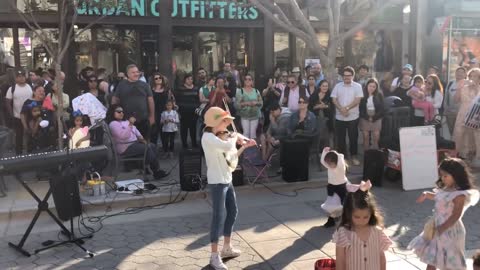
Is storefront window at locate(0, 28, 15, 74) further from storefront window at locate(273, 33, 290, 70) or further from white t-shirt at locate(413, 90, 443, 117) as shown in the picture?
white t-shirt at locate(413, 90, 443, 117)

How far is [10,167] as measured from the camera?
4.88m

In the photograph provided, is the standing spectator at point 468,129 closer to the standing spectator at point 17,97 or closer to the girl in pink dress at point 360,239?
the girl in pink dress at point 360,239

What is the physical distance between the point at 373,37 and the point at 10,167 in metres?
13.9

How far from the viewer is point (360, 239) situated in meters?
3.48

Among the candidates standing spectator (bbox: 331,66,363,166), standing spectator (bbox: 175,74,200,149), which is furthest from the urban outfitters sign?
standing spectator (bbox: 331,66,363,166)

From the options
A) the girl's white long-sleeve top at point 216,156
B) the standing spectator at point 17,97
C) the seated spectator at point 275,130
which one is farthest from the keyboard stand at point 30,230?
the standing spectator at point 17,97

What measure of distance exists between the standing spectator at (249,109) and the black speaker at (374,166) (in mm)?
2267

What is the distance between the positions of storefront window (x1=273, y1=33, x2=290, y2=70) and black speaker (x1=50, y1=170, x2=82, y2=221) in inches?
411

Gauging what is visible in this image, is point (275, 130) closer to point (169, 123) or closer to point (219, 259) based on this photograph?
point (169, 123)

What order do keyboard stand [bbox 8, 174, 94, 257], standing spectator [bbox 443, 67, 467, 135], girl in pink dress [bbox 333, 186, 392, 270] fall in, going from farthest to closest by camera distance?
standing spectator [bbox 443, 67, 467, 135], keyboard stand [bbox 8, 174, 94, 257], girl in pink dress [bbox 333, 186, 392, 270]

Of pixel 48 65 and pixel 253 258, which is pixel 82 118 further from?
pixel 48 65

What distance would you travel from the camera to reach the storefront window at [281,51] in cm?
1567

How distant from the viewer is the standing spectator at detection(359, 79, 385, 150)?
897 cm

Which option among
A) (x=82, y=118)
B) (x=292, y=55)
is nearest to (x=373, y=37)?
(x=292, y=55)
